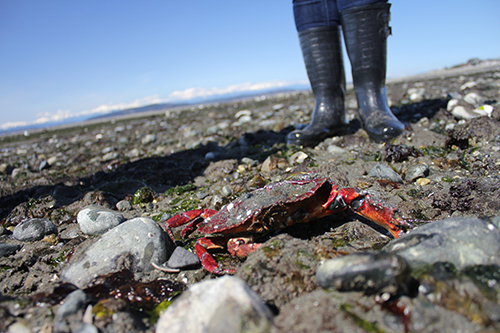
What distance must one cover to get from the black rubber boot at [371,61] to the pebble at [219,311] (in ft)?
10.6

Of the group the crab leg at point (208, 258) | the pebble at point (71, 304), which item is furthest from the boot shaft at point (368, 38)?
the pebble at point (71, 304)

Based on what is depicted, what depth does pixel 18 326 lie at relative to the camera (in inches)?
59.2

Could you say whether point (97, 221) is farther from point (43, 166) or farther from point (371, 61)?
point (43, 166)

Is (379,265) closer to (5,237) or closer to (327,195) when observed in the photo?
(327,195)

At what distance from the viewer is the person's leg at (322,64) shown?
4.07m

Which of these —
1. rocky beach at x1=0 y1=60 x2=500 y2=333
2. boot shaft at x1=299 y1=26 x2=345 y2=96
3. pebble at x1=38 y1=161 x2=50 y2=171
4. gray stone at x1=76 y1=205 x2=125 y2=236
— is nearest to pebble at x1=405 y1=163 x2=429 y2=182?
rocky beach at x1=0 y1=60 x2=500 y2=333

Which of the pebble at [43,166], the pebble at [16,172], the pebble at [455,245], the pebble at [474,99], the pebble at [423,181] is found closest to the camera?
the pebble at [455,245]

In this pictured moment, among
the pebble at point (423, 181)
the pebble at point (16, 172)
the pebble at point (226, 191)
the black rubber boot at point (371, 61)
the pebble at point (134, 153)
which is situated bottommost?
the pebble at point (423, 181)

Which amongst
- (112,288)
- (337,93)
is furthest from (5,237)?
(337,93)

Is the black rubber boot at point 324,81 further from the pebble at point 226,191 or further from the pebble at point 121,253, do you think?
the pebble at point 121,253

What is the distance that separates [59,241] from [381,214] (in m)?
2.93

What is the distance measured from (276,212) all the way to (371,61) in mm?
2962

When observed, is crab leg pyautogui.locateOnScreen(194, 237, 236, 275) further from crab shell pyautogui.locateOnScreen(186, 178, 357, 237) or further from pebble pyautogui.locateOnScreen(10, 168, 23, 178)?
pebble pyautogui.locateOnScreen(10, 168, 23, 178)

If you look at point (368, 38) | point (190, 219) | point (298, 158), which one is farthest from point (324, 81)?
point (190, 219)
